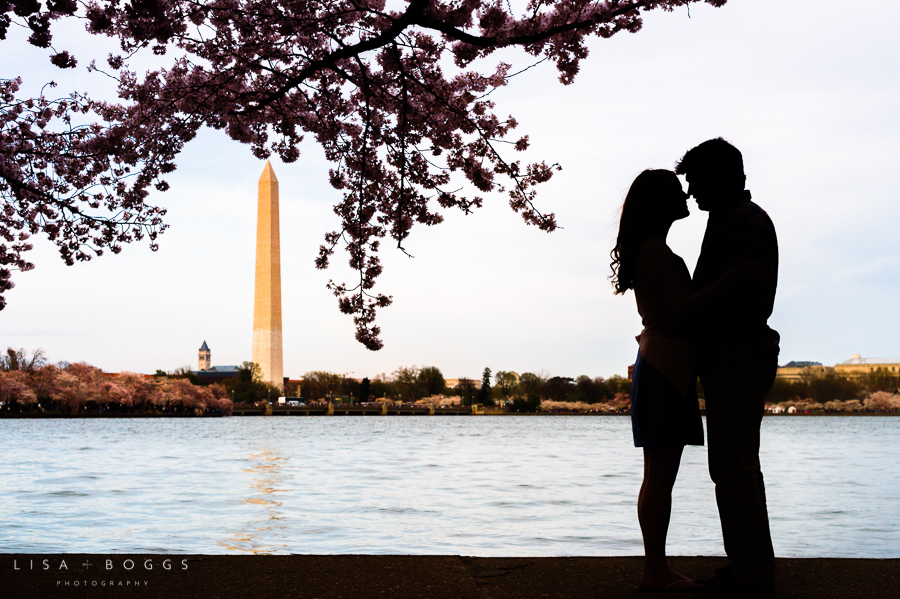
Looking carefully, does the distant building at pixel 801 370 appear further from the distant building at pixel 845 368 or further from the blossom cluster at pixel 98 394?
the blossom cluster at pixel 98 394

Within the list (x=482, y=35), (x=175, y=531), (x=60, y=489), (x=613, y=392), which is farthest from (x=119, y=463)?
(x=613, y=392)

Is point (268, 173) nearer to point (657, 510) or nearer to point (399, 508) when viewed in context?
point (399, 508)

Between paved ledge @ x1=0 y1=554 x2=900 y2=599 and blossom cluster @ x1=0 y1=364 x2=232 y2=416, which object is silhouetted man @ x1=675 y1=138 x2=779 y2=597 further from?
blossom cluster @ x1=0 y1=364 x2=232 y2=416

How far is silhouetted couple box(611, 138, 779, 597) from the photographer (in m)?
3.41

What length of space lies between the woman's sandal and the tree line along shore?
84880 mm

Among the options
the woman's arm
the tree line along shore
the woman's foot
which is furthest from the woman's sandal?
the tree line along shore

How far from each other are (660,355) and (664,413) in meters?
0.24

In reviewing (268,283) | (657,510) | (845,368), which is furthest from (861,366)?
(657,510)

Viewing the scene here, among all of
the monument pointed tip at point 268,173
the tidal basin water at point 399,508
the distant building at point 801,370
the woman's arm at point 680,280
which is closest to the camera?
the woman's arm at point 680,280

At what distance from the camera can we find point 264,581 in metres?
3.55

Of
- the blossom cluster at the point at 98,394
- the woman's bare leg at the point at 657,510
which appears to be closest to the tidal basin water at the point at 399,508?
the woman's bare leg at the point at 657,510

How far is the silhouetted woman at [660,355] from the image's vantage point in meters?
3.49

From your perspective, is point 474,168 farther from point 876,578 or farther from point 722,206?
point 876,578

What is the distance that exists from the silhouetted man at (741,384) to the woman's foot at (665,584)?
0.09 metres
